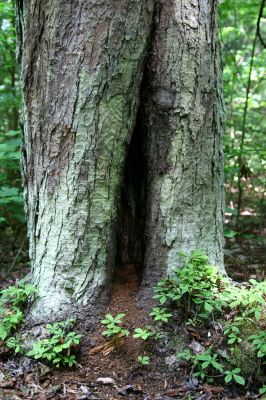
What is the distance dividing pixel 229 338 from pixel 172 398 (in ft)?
1.86

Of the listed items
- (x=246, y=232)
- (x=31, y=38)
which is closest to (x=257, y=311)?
(x=31, y=38)

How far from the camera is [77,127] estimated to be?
286 cm

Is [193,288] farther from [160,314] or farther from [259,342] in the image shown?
[259,342]

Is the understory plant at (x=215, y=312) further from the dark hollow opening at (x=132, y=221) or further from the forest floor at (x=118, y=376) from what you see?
the dark hollow opening at (x=132, y=221)

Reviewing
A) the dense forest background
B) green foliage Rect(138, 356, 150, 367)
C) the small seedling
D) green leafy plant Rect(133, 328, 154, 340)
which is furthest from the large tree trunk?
the dense forest background

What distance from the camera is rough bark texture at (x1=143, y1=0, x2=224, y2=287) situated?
3.06 m

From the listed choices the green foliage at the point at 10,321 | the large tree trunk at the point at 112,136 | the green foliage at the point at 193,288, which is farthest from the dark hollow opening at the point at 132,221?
the green foliage at the point at 10,321

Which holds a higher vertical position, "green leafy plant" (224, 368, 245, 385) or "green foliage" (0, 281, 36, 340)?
"green foliage" (0, 281, 36, 340)

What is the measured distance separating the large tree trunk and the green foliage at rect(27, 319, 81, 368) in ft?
0.67

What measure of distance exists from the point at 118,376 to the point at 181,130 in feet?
5.80

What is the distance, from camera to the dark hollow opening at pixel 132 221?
3.34 meters

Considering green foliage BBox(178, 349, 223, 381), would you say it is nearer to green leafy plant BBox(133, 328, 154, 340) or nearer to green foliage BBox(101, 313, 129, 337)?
green leafy plant BBox(133, 328, 154, 340)

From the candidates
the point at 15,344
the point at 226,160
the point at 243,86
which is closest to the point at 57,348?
the point at 15,344

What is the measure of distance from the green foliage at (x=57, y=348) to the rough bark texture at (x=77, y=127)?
217 millimetres
